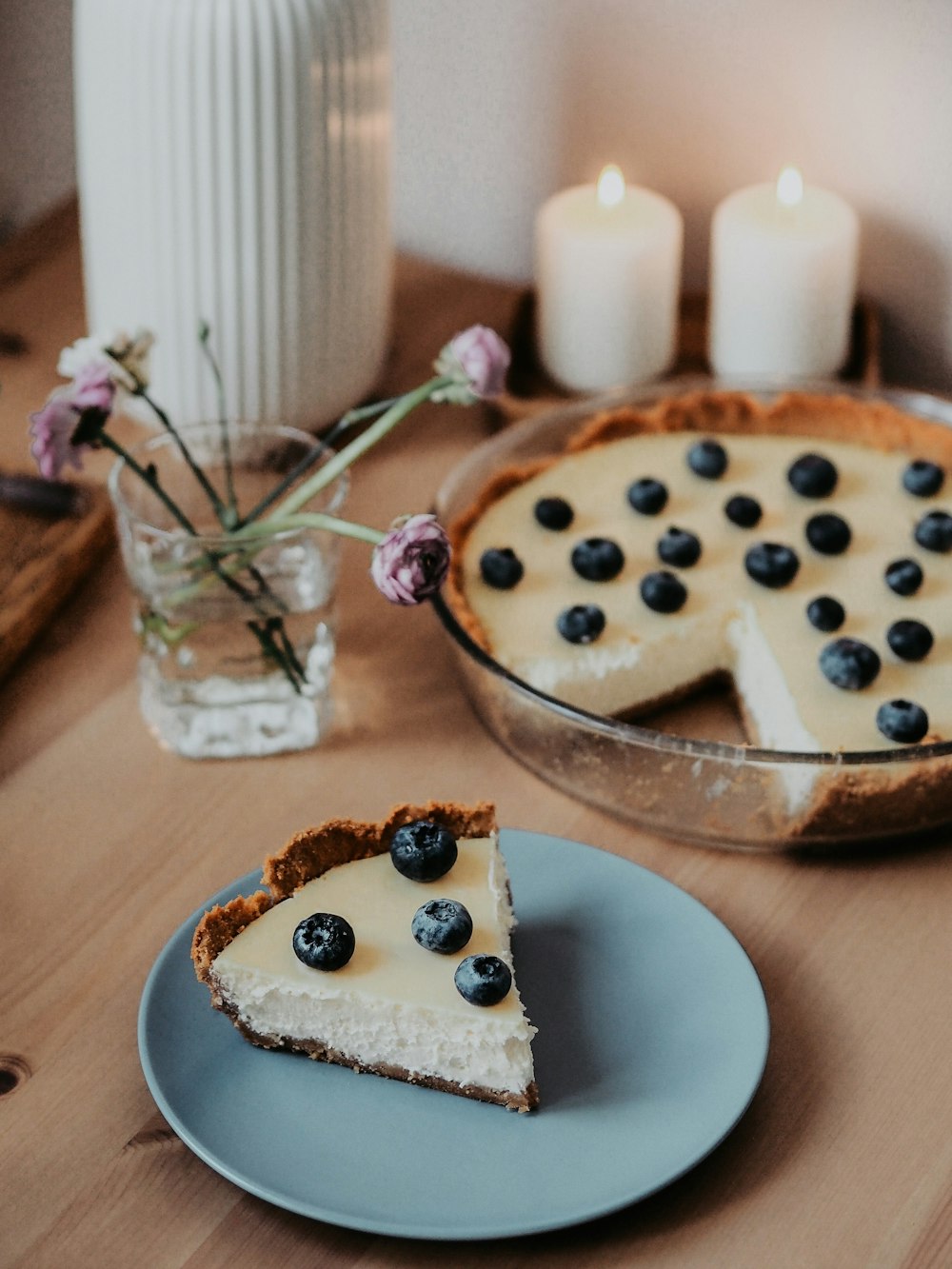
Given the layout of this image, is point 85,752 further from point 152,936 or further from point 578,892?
point 578,892

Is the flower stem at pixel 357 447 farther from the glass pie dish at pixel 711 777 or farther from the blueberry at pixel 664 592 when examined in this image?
the blueberry at pixel 664 592

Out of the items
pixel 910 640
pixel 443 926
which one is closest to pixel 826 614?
pixel 910 640

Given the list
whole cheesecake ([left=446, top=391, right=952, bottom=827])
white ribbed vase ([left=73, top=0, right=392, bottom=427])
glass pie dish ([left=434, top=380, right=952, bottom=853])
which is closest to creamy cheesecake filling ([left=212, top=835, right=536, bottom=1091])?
glass pie dish ([left=434, top=380, right=952, bottom=853])

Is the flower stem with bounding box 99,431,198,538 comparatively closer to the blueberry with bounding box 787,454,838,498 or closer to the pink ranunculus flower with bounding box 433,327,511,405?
the pink ranunculus flower with bounding box 433,327,511,405

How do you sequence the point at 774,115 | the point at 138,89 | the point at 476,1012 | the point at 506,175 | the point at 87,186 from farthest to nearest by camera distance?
the point at 506,175 → the point at 774,115 → the point at 87,186 → the point at 138,89 → the point at 476,1012

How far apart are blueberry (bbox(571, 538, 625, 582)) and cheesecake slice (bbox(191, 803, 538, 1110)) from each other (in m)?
0.35

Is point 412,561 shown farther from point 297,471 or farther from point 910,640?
point 910,640

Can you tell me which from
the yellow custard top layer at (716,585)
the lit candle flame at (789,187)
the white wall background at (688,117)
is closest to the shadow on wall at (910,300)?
the white wall background at (688,117)

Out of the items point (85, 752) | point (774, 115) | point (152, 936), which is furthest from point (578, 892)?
point (774, 115)

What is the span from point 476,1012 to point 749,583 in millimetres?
506

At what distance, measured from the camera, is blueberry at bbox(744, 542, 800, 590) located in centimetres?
121

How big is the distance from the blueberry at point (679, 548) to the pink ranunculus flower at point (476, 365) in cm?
22

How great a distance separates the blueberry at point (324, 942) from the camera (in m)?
0.87

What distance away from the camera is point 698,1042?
890 mm
